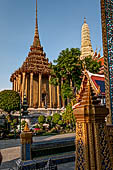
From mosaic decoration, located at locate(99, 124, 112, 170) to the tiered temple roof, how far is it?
117ft

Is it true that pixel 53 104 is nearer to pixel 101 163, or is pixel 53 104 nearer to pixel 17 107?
pixel 17 107

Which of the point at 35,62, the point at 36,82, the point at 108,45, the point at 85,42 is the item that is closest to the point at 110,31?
the point at 108,45

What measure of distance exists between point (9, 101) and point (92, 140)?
27.2 metres

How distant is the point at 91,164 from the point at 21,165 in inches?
149

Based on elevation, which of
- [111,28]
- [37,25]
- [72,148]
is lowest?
[72,148]

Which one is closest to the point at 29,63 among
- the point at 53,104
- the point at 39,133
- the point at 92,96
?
the point at 53,104

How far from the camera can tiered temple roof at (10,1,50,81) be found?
37719mm

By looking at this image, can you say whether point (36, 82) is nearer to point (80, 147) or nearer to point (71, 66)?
point (71, 66)

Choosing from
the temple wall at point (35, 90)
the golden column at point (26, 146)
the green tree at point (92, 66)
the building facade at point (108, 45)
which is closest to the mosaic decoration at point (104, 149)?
the building facade at point (108, 45)

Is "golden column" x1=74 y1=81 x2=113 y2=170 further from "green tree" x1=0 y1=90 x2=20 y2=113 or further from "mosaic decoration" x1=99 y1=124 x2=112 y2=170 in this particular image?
"green tree" x1=0 y1=90 x2=20 y2=113

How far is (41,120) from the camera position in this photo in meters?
23.6

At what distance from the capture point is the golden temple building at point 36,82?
122 feet

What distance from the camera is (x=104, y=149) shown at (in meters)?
2.27

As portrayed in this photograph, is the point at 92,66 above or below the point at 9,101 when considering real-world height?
above
